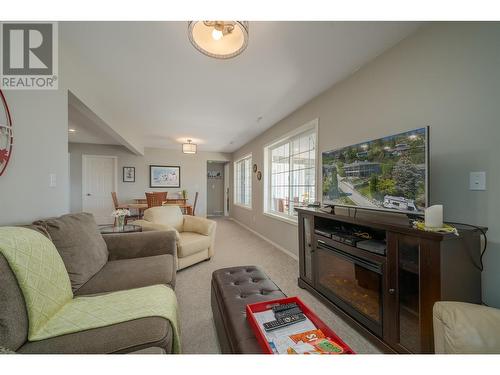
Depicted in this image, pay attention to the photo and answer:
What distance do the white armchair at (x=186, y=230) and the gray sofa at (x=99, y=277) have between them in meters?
0.61

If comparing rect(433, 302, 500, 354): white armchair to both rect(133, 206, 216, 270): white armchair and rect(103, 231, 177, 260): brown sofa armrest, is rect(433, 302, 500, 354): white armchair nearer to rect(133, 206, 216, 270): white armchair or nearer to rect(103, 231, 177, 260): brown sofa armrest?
rect(103, 231, 177, 260): brown sofa armrest

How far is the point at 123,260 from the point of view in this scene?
1786mm

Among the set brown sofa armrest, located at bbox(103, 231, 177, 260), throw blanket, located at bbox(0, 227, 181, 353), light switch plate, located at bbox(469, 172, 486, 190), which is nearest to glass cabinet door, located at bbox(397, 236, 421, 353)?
light switch plate, located at bbox(469, 172, 486, 190)

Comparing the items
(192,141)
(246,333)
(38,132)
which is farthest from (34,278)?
→ (192,141)

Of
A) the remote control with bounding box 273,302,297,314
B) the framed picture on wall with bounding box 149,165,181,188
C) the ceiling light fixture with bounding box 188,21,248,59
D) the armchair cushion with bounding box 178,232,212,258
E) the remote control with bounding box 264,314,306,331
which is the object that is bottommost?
the armchair cushion with bounding box 178,232,212,258

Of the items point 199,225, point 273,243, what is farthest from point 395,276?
point 273,243

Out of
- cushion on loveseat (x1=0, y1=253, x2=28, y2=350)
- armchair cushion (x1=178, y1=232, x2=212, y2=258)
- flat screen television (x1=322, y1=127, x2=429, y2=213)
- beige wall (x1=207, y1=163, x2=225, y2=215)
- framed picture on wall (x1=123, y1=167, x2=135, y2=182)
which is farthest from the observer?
beige wall (x1=207, y1=163, x2=225, y2=215)

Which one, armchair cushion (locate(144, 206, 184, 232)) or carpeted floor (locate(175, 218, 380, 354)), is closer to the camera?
carpeted floor (locate(175, 218, 380, 354))

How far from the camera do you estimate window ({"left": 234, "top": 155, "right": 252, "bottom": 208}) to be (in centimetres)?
557

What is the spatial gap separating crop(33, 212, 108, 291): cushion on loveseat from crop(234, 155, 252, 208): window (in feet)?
13.2

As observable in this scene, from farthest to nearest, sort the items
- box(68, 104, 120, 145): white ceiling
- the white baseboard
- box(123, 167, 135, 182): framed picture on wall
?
box(123, 167, 135, 182): framed picture on wall → box(68, 104, 120, 145): white ceiling → the white baseboard

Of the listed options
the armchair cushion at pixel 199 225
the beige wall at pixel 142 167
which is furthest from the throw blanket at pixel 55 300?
the beige wall at pixel 142 167

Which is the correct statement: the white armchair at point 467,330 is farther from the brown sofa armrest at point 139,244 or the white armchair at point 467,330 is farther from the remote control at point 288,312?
the brown sofa armrest at point 139,244

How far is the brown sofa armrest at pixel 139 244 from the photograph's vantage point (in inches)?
73.4
